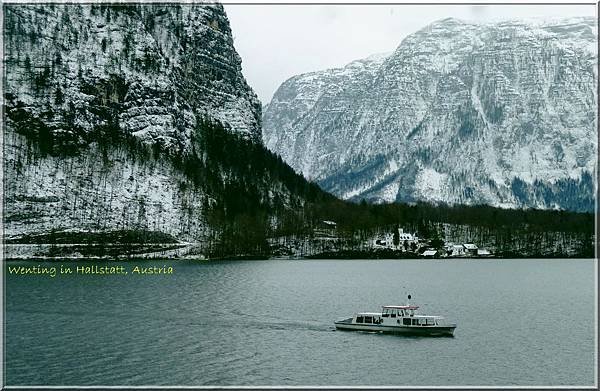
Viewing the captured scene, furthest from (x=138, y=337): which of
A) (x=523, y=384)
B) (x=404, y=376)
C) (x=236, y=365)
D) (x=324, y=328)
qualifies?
(x=523, y=384)

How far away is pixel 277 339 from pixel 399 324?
71.0 feet

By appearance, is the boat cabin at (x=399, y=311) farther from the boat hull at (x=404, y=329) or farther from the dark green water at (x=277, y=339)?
the dark green water at (x=277, y=339)

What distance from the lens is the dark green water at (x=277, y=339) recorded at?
7600 centimetres

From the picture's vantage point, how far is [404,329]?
106 metres

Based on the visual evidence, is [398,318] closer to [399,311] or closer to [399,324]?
[399,324]

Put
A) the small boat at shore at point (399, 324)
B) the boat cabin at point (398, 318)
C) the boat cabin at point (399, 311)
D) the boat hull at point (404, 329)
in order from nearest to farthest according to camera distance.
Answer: the boat hull at point (404, 329)
the small boat at shore at point (399, 324)
the boat cabin at point (398, 318)
the boat cabin at point (399, 311)

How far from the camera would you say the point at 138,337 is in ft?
317

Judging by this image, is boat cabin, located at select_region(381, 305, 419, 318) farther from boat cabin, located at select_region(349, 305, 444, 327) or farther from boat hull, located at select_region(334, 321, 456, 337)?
boat hull, located at select_region(334, 321, 456, 337)

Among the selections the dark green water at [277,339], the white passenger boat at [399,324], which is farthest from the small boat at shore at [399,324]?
the dark green water at [277,339]

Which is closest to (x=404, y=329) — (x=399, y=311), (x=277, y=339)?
(x=399, y=311)

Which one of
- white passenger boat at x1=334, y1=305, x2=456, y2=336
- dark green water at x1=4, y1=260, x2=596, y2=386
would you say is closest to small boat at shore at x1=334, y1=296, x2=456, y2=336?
white passenger boat at x1=334, y1=305, x2=456, y2=336

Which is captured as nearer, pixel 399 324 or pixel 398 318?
pixel 399 324

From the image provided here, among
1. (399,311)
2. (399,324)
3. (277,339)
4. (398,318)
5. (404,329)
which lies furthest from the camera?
→ (399,311)

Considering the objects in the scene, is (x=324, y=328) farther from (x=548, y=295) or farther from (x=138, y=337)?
(x=548, y=295)
